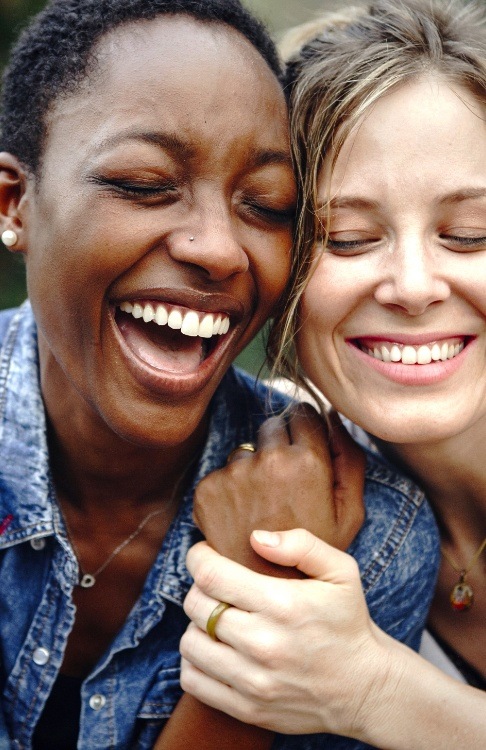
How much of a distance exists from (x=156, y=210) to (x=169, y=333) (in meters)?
0.44

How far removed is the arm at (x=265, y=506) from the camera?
227cm

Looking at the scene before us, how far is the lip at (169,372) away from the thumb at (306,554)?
44cm

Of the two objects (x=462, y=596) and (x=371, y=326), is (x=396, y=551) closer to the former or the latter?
(x=462, y=596)

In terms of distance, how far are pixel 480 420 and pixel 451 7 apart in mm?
1305

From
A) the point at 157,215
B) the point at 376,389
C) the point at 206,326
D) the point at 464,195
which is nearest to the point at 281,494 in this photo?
the point at 376,389

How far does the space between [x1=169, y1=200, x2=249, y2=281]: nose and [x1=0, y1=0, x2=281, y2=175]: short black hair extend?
0.46 meters

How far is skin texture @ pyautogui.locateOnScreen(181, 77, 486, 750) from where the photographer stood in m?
2.14

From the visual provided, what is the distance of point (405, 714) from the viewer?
7.40 feet

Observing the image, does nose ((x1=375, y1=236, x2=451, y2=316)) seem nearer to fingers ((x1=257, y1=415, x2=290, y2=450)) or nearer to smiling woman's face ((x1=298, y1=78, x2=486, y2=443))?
smiling woman's face ((x1=298, y1=78, x2=486, y2=443))

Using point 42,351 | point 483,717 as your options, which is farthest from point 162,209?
point 483,717

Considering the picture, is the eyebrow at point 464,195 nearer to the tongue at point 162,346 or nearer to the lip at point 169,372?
the lip at point 169,372

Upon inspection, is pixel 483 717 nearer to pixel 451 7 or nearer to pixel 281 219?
pixel 281 219

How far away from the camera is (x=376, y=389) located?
2.42 metres

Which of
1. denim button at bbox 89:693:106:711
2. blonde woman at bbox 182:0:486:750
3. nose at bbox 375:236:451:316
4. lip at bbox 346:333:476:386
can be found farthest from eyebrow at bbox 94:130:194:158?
denim button at bbox 89:693:106:711
